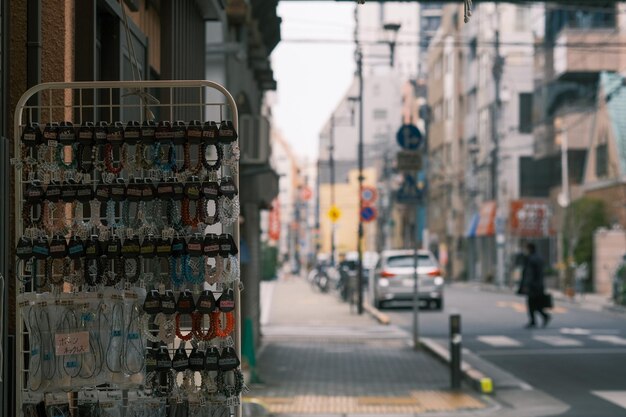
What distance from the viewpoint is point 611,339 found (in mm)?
25578

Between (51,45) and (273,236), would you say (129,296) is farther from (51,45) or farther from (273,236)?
(273,236)

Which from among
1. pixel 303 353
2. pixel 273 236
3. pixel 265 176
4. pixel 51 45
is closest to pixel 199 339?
pixel 51 45

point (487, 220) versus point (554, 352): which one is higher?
point (487, 220)

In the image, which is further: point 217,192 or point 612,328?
point 612,328

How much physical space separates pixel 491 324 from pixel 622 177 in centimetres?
2490

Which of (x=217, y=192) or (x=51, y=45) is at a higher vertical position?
(x=51, y=45)

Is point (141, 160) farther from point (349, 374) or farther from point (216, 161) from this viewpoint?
point (349, 374)

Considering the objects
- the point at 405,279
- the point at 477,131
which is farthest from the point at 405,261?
the point at 477,131

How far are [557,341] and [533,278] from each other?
A: 13.1ft

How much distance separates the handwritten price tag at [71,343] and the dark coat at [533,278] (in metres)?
22.7

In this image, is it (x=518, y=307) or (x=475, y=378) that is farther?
(x=518, y=307)

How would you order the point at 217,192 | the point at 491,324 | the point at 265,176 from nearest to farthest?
1. the point at 217,192
2. the point at 265,176
3. the point at 491,324

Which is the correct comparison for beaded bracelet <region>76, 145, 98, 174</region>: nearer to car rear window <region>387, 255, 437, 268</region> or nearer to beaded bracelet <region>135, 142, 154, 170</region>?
beaded bracelet <region>135, 142, 154, 170</region>

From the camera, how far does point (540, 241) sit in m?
76.1
